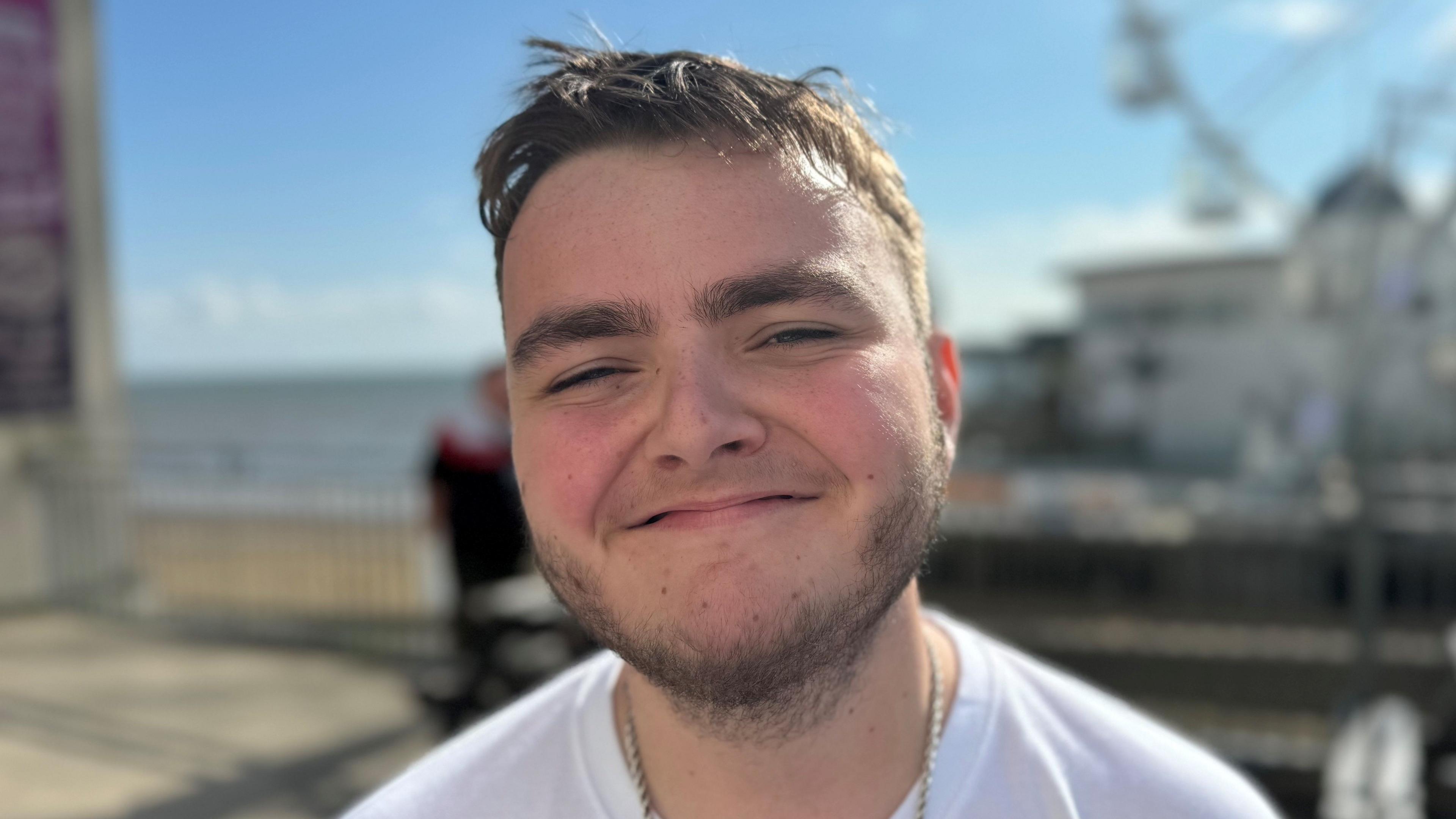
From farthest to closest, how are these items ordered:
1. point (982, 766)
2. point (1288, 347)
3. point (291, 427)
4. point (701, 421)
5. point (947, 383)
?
1. point (291, 427)
2. point (1288, 347)
3. point (947, 383)
4. point (982, 766)
5. point (701, 421)

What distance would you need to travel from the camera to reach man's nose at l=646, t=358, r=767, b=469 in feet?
3.25

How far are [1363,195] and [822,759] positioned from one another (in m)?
6.87

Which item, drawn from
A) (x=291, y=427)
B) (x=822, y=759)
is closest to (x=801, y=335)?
(x=822, y=759)

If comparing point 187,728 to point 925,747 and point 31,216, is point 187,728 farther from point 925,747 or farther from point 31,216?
point 925,747

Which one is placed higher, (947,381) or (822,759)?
(947,381)

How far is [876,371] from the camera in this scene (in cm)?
105

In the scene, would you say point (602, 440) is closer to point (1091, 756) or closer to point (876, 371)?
point (876, 371)

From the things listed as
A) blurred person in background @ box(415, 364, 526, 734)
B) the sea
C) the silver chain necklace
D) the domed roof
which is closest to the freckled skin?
the silver chain necklace

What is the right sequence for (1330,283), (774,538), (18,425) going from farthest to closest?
(1330,283) → (18,425) → (774,538)

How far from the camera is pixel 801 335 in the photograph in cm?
105

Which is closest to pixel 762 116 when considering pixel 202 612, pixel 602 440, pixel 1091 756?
pixel 602 440

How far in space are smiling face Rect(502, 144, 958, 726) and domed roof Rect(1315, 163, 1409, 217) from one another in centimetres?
593

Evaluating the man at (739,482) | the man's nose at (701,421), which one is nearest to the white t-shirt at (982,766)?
the man at (739,482)

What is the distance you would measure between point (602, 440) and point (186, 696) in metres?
5.04
